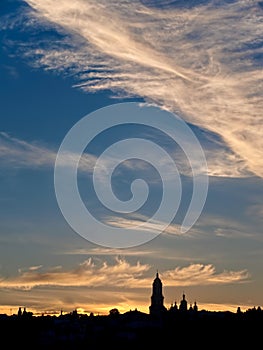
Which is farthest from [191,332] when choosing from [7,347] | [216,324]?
[7,347]

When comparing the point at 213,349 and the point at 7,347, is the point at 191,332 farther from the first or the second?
the point at 7,347

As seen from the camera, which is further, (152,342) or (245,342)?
(152,342)

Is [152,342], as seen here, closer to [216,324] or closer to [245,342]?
[216,324]

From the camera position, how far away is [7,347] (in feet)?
642

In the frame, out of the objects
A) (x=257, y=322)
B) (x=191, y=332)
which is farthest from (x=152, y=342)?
(x=257, y=322)

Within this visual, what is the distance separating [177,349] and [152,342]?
66.8ft

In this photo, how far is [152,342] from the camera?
195375 mm

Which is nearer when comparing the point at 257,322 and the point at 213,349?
the point at 213,349

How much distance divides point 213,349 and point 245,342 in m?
8.61

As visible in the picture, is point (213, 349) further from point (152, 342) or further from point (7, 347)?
point (7, 347)

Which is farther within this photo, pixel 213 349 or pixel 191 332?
pixel 191 332

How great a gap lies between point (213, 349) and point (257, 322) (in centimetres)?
2348

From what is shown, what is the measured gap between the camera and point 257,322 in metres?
191

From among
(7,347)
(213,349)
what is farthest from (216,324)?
(7,347)
